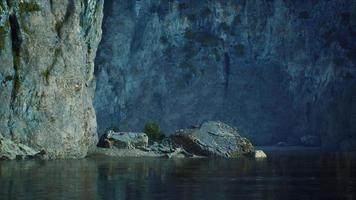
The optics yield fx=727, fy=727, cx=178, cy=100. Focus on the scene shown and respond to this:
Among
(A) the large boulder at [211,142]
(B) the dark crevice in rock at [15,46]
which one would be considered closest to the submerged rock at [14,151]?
(B) the dark crevice in rock at [15,46]

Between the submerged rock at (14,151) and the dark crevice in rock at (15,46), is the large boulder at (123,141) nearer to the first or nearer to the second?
the submerged rock at (14,151)

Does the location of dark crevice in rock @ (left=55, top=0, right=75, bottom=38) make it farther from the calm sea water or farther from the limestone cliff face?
the calm sea water

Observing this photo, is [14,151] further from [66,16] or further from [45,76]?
[66,16]

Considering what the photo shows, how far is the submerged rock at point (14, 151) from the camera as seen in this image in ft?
307

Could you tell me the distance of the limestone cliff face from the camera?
4003 inches

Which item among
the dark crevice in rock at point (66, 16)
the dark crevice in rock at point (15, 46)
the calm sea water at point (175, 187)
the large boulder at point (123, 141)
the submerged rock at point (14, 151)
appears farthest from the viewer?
the large boulder at point (123, 141)

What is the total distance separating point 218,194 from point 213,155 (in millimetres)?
79109

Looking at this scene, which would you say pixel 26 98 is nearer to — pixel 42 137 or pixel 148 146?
pixel 42 137

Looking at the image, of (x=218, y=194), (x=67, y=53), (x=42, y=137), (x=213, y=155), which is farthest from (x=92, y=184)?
(x=213, y=155)

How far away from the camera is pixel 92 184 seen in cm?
4856

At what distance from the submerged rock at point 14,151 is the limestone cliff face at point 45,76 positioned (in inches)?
70.1

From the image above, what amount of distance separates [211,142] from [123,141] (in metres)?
15.3

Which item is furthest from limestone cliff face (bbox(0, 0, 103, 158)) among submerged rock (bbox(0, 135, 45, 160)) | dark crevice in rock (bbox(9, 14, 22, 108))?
submerged rock (bbox(0, 135, 45, 160))

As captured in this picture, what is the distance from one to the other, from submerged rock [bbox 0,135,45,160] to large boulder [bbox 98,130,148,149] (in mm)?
25034
